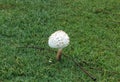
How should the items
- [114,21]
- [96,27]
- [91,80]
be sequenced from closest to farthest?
1. [91,80]
2. [96,27]
3. [114,21]

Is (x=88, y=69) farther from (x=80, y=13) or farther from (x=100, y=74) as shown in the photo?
(x=80, y=13)

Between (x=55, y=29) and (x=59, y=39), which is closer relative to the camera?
(x=59, y=39)

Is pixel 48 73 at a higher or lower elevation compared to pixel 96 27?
lower

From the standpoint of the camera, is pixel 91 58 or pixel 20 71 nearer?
pixel 20 71

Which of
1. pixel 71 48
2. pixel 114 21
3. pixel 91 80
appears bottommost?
pixel 91 80

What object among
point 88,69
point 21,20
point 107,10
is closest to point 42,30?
point 21,20

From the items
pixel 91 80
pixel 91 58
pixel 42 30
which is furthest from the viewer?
pixel 42 30
